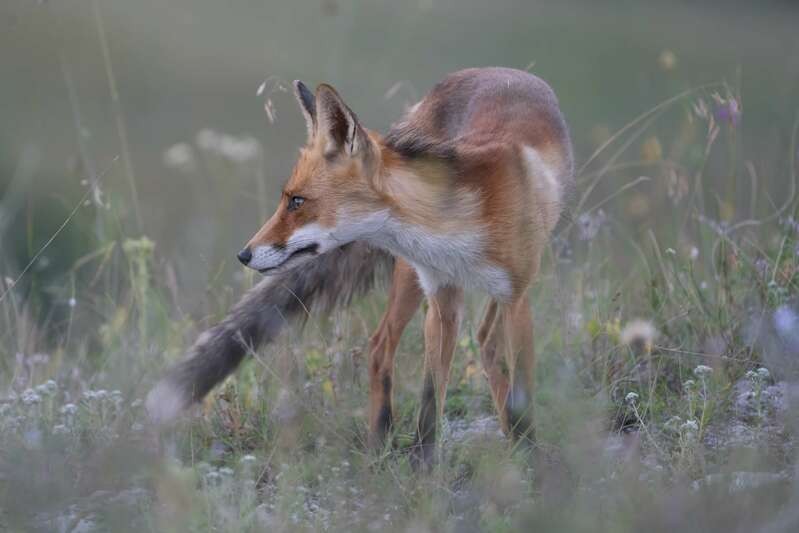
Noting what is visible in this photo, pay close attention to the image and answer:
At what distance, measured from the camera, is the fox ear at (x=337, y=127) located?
4.06 meters

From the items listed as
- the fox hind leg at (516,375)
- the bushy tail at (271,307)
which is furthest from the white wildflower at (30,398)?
the fox hind leg at (516,375)

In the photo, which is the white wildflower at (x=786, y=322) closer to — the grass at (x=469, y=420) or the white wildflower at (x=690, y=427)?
the grass at (x=469, y=420)

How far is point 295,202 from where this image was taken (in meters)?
4.18

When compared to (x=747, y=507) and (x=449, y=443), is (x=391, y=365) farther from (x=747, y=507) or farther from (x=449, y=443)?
(x=747, y=507)

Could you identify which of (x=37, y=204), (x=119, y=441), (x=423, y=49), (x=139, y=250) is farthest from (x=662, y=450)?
(x=423, y=49)

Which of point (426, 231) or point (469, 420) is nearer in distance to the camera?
point (426, 231)

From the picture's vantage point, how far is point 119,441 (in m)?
3.62

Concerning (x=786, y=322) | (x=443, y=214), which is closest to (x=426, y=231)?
(x=443, y=214)

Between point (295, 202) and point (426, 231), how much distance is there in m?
0.51

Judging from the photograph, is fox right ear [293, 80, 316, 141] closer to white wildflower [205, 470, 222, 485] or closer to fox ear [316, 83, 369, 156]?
fox ear [316, 83, 369, 156]

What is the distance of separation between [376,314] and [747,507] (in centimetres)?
299

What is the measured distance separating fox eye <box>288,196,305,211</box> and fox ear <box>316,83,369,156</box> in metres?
0.19

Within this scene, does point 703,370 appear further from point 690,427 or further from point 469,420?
point 469,420

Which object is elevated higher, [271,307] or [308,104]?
[308,104]
